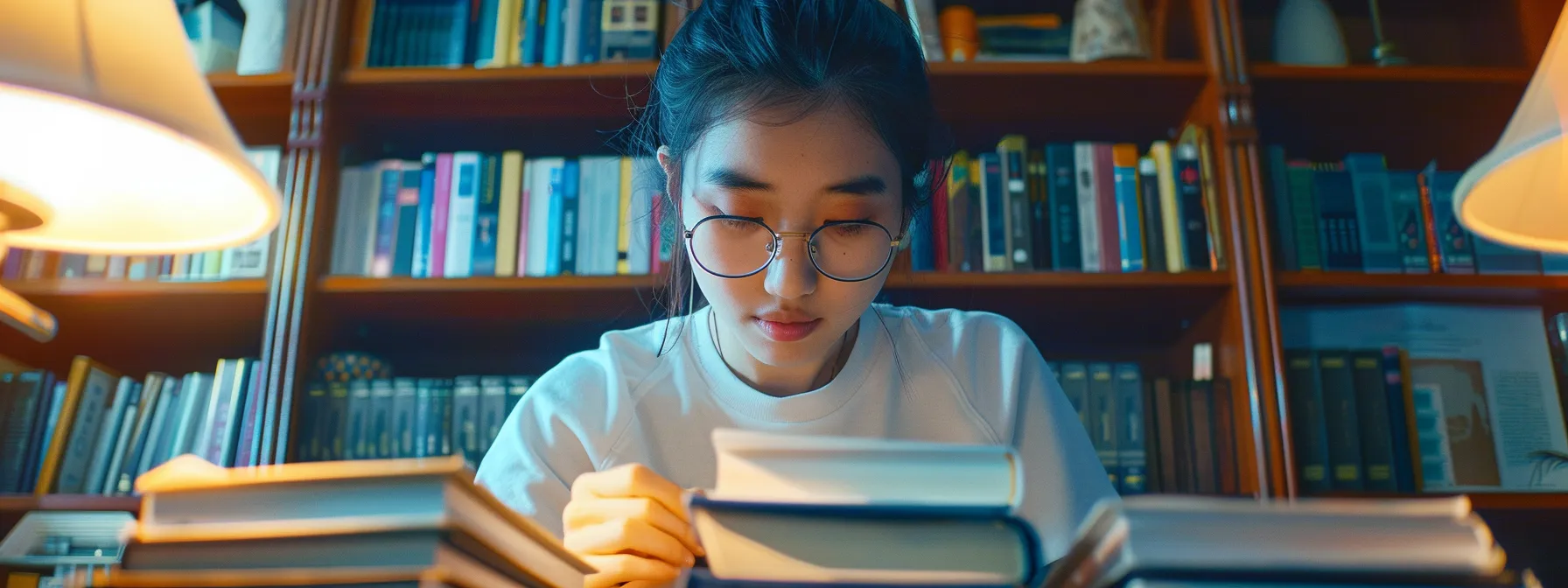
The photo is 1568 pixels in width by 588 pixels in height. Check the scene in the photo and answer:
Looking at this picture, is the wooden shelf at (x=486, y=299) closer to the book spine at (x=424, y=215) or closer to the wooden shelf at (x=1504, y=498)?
the book spine at (x=424, y=215)

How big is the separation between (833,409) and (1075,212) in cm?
73

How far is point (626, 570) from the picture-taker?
1.80 feet

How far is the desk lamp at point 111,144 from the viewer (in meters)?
0.65

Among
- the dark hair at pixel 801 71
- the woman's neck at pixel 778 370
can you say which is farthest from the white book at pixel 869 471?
the woman's neck at pixel 778 370

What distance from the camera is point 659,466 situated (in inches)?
43.3

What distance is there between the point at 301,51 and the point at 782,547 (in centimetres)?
160

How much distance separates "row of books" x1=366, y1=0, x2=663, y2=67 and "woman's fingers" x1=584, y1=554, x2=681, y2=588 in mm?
1261

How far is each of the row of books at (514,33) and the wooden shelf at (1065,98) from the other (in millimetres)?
491

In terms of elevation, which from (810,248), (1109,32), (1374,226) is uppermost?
(1109,32)

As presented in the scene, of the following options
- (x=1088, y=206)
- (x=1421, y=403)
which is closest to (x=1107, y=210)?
(x=1088, y=206)

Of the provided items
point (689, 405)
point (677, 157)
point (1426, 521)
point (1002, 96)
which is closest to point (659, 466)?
point (689, 405)

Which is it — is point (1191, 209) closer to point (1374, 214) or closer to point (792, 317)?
point (1374, 214)

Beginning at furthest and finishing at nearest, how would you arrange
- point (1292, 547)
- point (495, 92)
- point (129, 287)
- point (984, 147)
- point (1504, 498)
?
point (984, 147)
point (495, 92)
point (129, 287)
point (1504, 498)
point (1292, 547)

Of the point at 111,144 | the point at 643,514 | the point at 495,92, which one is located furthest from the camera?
the point at 495,92
